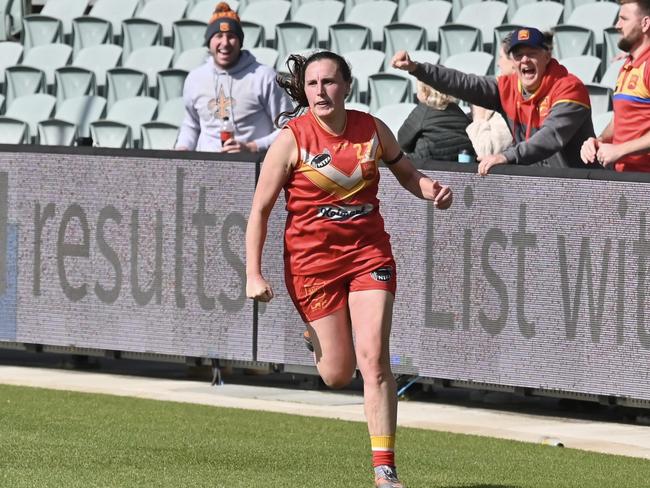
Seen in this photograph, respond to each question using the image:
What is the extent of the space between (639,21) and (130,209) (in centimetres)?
382

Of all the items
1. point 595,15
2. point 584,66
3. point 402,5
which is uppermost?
point 402,5

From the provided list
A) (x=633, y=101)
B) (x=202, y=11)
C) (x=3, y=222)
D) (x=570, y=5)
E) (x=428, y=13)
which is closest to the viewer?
(x=633, y=101)

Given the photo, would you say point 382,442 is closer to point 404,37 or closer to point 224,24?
point 224,24

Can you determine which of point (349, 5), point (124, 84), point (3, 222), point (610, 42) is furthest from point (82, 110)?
point (3, 222)

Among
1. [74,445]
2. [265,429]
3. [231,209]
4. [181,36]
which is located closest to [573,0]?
[181,36]

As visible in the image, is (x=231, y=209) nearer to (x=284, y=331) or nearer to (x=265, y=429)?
(x=284, y=331)

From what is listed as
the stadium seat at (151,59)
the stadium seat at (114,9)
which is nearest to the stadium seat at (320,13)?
the stadium seat at (151,59)

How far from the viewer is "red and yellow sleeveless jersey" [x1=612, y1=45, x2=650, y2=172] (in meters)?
8.16

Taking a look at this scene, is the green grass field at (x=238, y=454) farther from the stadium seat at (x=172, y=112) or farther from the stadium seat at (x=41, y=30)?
the stadium seat at (x=41, y=30)

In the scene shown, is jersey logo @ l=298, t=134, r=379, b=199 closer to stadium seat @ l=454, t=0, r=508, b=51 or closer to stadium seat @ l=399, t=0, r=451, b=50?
stadium seat @ l=454, t=0, r=508, b=51

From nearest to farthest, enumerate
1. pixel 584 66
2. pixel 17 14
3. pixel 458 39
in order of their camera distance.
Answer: pixel 584 66 < pixel 458 39 < pixel 17 14

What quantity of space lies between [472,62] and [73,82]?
5.03 metres

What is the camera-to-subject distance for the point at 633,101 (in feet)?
27.0

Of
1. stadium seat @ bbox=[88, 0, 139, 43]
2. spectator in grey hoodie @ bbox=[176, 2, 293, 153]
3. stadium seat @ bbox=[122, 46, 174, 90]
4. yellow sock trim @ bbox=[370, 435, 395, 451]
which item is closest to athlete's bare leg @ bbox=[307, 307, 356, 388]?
yellow sock trim @ bbox=[370, 435, 395, 451]
